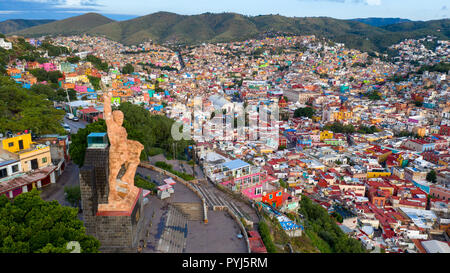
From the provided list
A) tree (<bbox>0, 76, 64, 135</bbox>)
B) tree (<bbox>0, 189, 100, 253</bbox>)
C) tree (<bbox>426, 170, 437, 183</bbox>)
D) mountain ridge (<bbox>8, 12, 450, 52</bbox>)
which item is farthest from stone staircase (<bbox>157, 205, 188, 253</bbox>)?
mountain ridge (<bbox>8, 12, 450, 52</bbox>)

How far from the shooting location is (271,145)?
2727 centimetres

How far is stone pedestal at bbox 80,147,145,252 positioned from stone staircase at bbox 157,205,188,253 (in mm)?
772

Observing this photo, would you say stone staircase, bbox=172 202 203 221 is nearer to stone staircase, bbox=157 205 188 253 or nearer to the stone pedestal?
stone staircase, bbox=157 205 188 253

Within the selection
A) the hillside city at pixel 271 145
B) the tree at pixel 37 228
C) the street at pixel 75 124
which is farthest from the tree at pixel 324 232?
the street at pixel 75 124

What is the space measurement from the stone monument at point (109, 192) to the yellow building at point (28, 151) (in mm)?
5419

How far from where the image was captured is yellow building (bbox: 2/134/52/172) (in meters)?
10.8

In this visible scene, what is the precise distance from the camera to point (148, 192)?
32.3ft


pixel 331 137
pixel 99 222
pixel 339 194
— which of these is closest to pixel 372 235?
pixel 339 194

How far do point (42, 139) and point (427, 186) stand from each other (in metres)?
21.6

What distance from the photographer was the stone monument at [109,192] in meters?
6.80

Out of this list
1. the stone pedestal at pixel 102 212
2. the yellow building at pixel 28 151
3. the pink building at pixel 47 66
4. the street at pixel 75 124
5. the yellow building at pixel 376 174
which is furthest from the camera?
the pink building at pixel 47 66

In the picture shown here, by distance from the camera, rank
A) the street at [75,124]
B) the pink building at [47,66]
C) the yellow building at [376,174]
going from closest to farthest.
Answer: the street at [75,124] → the yellow building at [376,174] → the pink building at [47,66]

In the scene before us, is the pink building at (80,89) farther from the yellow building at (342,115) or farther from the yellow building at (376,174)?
the yellow building at (342,115)

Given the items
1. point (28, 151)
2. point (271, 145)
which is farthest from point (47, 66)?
point (28, 151)
